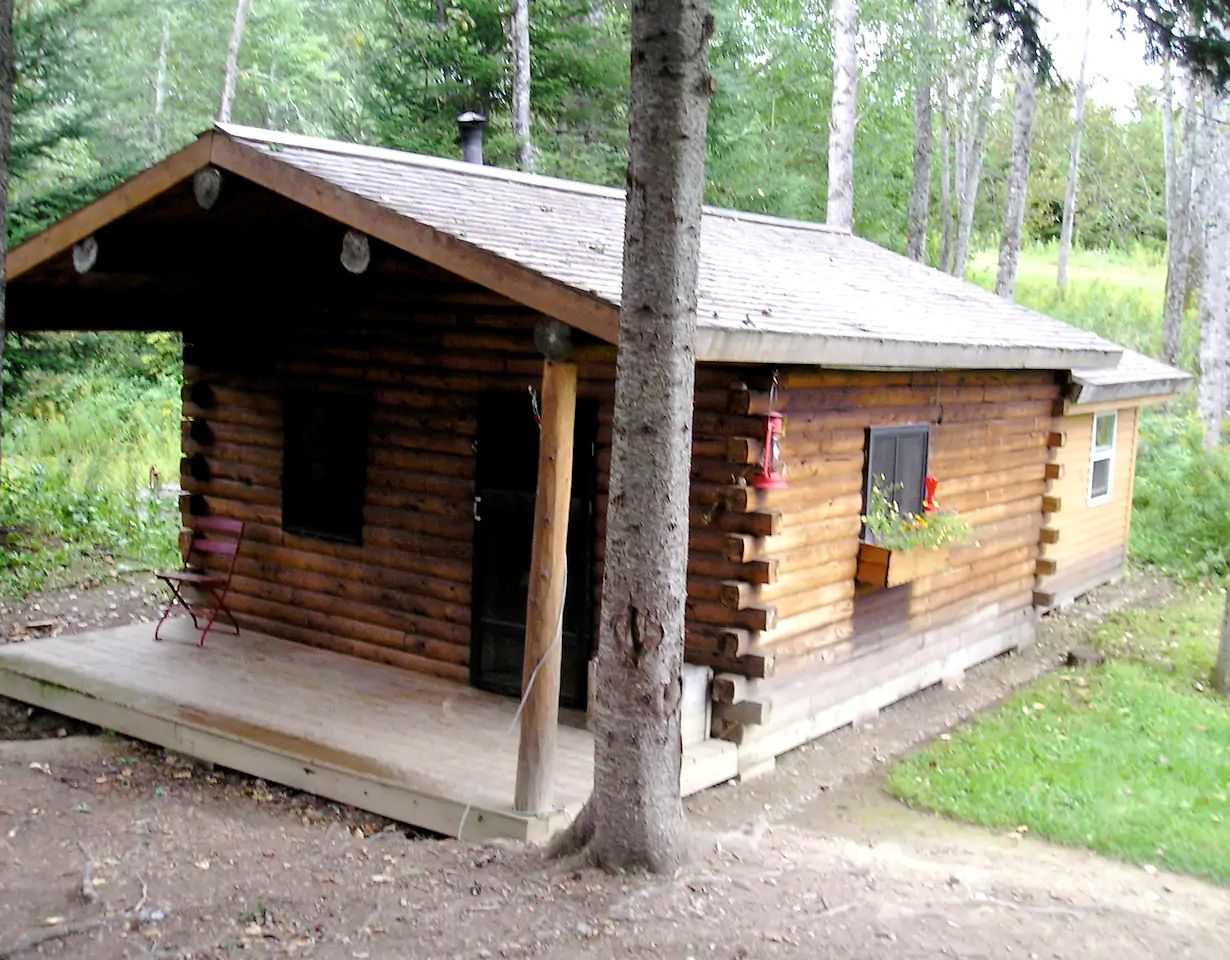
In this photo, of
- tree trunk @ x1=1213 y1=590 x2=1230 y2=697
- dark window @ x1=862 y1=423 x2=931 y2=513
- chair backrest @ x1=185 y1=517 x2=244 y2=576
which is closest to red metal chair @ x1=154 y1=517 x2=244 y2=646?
chair backrest @ x1=185 y1=517 x2=244 y2=576

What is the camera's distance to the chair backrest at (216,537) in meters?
10.1

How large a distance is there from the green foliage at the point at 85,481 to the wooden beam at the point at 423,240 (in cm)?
720

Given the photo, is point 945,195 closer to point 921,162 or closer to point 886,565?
point 921,162

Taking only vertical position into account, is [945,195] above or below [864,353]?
above

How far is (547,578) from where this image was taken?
253 inches

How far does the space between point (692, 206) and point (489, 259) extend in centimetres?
150

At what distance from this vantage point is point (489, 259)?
653 cm

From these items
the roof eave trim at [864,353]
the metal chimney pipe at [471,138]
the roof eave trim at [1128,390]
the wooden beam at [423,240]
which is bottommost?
the roof eave trim at [1128,390]

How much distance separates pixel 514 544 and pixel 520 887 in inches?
130

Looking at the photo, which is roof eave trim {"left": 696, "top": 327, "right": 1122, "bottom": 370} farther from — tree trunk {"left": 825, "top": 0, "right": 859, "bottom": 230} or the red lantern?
tree trunk {"left": 825, "top": 0, "right": 859, "bottom": 230}

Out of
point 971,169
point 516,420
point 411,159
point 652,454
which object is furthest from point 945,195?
point 652,454

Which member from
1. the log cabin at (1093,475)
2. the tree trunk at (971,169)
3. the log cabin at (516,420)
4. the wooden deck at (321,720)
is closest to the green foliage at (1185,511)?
the log cabin at (1093,475)

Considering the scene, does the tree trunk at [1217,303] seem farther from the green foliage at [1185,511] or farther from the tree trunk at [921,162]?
the tree trunk at [921,162]

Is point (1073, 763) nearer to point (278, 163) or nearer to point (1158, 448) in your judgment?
point (278, 163)
